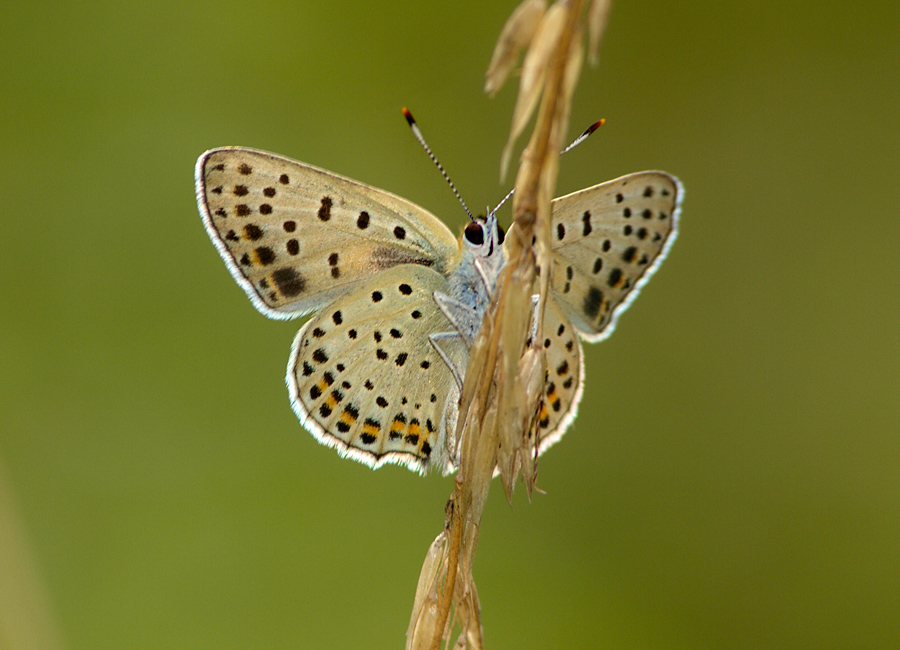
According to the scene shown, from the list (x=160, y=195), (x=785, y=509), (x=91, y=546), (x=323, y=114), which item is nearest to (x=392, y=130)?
(x=323, y=114)

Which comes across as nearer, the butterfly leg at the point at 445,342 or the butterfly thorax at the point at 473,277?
the butterfly thorax at the point at 473,277

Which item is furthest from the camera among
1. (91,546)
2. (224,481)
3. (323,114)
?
(323,114)

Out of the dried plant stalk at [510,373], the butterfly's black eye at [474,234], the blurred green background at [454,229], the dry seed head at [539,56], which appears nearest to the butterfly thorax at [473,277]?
the butterfly's black eye at [474,234]

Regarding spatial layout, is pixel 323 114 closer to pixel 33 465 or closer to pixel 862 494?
pixel 33 465

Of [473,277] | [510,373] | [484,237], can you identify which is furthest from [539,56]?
[473,277]

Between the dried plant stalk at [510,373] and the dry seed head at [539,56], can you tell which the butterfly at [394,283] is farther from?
the dry seed head at [539,56]

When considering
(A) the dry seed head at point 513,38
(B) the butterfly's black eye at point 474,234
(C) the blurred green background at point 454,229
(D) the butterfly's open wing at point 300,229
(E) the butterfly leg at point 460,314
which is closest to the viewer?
(A) the dry seed head at point 513,38
